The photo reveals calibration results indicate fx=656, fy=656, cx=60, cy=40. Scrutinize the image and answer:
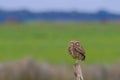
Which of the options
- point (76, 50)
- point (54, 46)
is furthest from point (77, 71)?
point (54, 46)

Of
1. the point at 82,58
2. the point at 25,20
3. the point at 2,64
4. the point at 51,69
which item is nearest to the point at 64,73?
the point at 51,69

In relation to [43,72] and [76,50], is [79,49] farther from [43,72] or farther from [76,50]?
[43,72]

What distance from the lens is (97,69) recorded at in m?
19.0

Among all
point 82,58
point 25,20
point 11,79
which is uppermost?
point 25,20

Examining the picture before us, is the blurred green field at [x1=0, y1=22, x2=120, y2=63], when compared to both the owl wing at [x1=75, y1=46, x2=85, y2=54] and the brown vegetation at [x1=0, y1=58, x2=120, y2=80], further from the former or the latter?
the owl wing at [x1=75, y1=46, x2=85, y2=54]

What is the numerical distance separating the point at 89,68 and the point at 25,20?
77.9 m

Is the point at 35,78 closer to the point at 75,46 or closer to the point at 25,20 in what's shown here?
the point at 75,46

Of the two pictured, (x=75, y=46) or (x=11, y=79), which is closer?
(x=75, y=46)

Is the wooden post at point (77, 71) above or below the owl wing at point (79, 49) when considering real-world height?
below

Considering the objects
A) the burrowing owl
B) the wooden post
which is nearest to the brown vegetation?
the wooden post

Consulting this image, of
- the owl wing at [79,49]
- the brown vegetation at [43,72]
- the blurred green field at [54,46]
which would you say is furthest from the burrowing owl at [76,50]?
the blurred green field at [54,46]

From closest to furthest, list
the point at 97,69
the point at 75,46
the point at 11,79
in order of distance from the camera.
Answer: the point at 75,46
the point at 11,79
the point at 97,69

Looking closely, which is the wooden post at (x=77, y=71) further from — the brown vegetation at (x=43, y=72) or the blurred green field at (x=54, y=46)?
the blurred green field at (x=54, y=46)

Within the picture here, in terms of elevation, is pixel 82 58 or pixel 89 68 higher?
pixel 89 68
